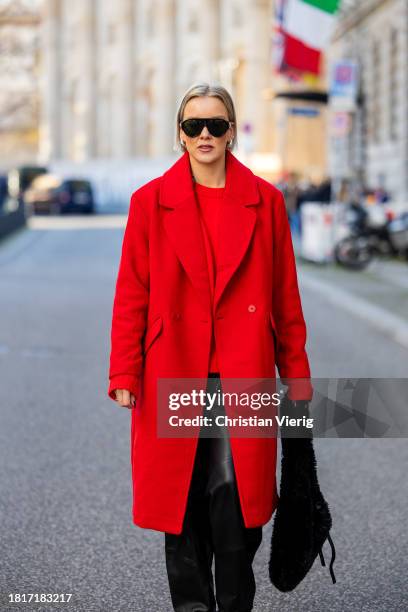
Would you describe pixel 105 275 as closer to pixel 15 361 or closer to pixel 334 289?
pixel 334 289

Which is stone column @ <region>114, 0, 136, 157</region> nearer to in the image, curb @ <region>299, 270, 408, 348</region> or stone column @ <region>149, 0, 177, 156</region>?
stone column @ <region>149, 0, 177, 156</region>

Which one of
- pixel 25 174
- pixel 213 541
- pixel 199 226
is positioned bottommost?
pixel 25 174

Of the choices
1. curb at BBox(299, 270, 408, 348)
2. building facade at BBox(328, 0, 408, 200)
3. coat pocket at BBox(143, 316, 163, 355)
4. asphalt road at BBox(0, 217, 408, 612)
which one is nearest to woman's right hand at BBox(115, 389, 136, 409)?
coat pocket at BBox(143, 316, 163, 355)

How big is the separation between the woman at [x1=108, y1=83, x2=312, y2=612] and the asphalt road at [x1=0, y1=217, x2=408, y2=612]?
76 centimetres

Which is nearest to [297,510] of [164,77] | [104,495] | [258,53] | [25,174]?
[104,495]

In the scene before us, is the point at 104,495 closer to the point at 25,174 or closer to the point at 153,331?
the point at 153,331

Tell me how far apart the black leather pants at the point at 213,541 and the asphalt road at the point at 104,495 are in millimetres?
A: 594

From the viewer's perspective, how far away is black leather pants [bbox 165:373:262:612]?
372 centimetres

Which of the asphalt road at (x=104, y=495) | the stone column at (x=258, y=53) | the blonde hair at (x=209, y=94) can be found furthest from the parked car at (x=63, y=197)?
the blonde hair at (x=209, y=94)

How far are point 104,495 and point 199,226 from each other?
269 cm

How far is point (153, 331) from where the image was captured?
3.70 meters

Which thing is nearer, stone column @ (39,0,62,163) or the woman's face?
the woman's face

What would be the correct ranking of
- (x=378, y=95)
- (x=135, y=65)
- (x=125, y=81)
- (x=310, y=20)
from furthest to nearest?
(x=135, y=65) < (x=125, y=81) < (x=378, y=95) < (x=310, y=20)

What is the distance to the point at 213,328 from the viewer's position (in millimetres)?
3707
